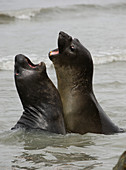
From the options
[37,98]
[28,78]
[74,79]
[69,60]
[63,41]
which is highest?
[63,41]

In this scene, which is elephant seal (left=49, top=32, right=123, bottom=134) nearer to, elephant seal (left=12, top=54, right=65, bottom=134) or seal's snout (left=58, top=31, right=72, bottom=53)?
seal's snout (left=58, top=31, right=72, bottom=53)

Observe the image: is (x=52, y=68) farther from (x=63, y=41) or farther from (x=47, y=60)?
(x=63, y=41)

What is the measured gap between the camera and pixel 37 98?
7.12m

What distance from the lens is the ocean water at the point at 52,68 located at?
20.9 feet

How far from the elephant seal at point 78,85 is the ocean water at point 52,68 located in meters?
0.21

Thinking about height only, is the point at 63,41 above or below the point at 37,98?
above

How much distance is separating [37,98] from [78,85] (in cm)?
80

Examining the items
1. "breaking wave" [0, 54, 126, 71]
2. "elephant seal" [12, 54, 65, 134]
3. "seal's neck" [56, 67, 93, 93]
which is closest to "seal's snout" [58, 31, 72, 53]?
"seal's neck" [56, 67, 93, 93]

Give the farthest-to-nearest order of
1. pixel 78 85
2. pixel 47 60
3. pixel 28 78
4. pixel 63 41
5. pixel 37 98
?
1. pixel 47 60
2. pixel 78 85
3. pixel 63 41
4. pixel 37 98
5. pixel 28 78

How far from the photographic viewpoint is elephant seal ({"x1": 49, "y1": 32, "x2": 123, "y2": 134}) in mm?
Result: 7508

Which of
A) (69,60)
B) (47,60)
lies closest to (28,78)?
(69,60)

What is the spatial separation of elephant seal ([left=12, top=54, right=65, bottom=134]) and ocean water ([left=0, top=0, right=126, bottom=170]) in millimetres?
161

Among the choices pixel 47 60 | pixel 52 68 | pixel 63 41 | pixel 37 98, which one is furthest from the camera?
pixel 47 60

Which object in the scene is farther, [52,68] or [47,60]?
[47,60]
